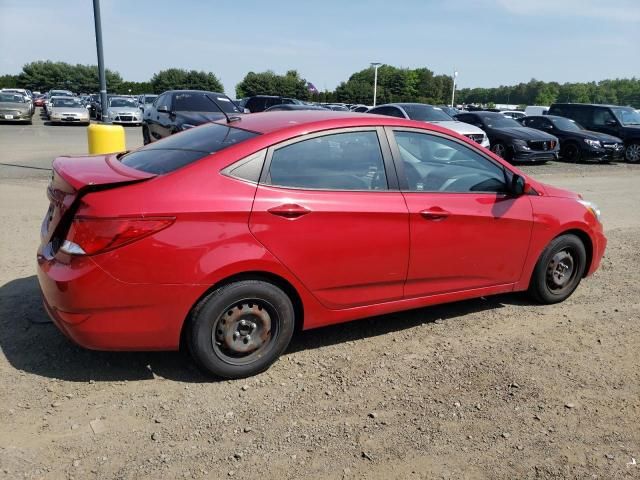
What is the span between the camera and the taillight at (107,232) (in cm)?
303

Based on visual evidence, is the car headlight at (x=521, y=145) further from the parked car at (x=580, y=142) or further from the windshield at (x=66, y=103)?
the windshield at (x=66, y=103)

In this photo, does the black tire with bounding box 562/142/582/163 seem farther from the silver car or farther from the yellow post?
the silver car

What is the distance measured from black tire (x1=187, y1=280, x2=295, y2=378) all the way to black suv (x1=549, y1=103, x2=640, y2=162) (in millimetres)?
18981

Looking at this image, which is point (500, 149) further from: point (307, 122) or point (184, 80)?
point (184, 80)

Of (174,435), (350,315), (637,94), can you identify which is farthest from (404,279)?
(637,94)

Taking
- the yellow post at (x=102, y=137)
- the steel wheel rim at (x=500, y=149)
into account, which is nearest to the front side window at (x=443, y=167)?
the yellow post at (x=102, y=137)

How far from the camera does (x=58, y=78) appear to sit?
92750 millimetres

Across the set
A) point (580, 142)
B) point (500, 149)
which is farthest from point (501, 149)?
point (580, 142)

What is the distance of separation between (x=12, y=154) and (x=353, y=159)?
1371cm

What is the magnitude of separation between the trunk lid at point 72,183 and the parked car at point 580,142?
1692cm

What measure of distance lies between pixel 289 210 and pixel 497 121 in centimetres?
1533

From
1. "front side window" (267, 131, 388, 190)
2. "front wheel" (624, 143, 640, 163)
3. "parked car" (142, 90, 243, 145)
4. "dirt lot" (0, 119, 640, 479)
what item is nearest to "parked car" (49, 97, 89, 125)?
"parked car" (142, 90, 243, 145)

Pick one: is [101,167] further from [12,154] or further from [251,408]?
[12,154]

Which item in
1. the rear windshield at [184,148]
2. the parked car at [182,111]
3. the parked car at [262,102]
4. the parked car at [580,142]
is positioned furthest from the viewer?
the parked car at [262,102]
